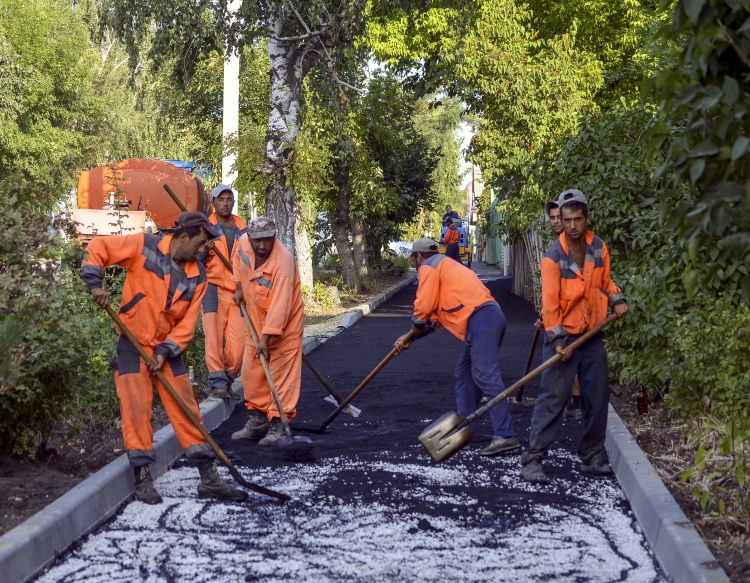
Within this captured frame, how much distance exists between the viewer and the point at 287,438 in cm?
749

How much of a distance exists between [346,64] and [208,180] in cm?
874

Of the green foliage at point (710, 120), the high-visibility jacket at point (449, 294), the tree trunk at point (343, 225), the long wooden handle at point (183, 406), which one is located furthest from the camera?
the tree trunk at point (343, 225)

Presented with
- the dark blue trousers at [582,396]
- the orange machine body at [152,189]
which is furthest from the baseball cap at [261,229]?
the orange machine body at [152,189]

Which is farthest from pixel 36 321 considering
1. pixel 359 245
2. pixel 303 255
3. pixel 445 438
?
pixel 359 245

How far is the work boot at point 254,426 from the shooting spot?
799 cm

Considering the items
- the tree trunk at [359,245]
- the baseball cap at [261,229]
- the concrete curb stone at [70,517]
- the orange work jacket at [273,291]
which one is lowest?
the tree trunk at [359,245]

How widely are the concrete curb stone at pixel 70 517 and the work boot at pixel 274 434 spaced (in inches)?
27.0

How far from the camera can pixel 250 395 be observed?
26.1 ft

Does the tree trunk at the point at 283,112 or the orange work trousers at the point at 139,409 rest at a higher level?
the tree trunk at the point at 283,112

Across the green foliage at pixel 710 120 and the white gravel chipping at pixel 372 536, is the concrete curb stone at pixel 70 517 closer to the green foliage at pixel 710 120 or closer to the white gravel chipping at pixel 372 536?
the white gravel chipping at pixel 372 536

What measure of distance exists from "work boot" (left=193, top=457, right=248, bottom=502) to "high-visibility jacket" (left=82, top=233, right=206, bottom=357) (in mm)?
658

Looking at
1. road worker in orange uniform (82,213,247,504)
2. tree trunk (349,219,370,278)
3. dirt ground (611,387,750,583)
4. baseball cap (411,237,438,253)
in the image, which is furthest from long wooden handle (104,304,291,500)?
tree trunk (349,219,370,278)

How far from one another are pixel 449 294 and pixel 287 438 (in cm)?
153

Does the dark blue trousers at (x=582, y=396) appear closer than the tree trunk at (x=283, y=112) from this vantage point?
Yes
